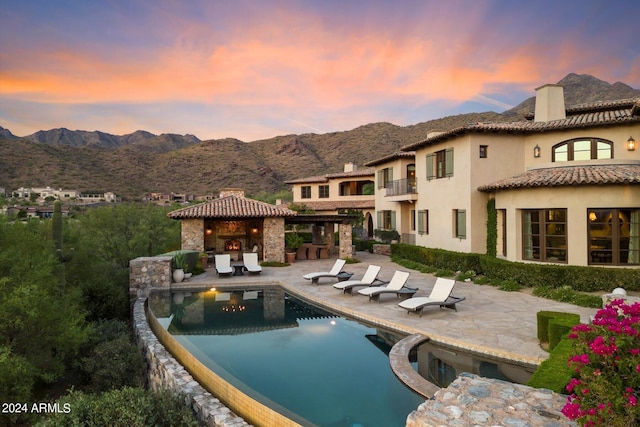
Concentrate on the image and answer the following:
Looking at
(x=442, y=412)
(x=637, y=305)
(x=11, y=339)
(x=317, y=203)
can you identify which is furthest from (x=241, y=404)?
(x=317, y=203)

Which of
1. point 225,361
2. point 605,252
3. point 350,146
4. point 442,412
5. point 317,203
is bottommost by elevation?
point 225,361

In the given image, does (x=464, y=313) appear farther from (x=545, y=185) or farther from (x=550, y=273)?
(x=545, y=185)

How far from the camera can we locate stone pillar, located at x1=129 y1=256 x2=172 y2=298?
1609cm

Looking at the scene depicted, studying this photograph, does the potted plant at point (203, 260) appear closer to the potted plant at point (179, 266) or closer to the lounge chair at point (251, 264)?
the lounge chair at point (251, 264)

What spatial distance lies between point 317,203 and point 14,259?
33653 mm

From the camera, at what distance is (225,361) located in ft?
29.3

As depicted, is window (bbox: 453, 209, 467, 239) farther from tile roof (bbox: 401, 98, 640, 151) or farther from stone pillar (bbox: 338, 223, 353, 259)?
stone pillar (bbox: 338, 223, 353, 259)

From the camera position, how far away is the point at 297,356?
9180 millimetres

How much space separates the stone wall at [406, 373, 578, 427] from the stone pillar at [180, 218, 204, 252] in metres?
19.4

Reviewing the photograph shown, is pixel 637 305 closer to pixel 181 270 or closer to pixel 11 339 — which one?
pixel 11 339

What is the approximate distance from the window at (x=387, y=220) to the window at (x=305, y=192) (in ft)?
42.7

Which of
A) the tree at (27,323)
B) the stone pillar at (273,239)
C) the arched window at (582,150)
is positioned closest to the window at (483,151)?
the arched window at (582,150)

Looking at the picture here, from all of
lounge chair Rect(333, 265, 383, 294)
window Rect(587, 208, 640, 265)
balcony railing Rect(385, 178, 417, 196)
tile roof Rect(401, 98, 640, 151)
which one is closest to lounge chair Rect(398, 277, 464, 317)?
lounge chair Rect(333, 265, 383, 294)

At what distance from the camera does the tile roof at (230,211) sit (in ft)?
73.7
